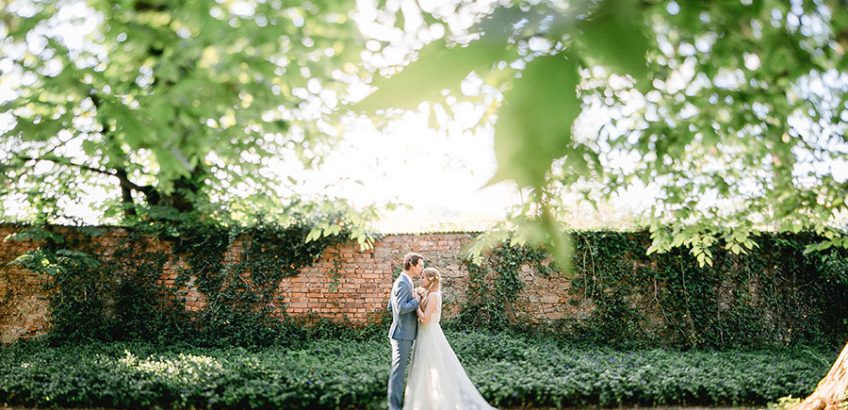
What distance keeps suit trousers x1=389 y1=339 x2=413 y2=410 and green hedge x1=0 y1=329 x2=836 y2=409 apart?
1.12 feet

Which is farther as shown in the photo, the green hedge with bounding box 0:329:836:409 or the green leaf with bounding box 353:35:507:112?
the green hedge with bounding box 0:329:836:409

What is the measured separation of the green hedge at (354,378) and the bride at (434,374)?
0.34 metres

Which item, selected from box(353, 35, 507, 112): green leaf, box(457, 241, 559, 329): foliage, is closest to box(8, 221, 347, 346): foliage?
box(457, 241, 559, 329): foliage

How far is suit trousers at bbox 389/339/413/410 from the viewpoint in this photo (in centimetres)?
523

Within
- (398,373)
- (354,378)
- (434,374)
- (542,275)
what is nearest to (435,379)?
(434,374)

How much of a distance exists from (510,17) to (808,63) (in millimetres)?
1075

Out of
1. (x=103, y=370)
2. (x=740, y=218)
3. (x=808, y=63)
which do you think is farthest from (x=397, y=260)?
(x=808, y=63)

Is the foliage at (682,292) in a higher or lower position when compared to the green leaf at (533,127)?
lower

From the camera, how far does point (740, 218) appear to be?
4648 millimetres

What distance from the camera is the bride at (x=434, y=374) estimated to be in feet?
17.7

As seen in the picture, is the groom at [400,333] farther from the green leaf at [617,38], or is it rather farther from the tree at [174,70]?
the green leaf at [617,38]

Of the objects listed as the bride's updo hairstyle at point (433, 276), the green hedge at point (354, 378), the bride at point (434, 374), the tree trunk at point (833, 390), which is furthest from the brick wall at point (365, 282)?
the tree trunk at point (833, 390)

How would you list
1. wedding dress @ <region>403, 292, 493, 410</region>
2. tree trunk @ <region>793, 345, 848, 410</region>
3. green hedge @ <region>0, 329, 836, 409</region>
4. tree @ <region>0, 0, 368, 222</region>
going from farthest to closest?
1. green hedge @ <region>0, 329, 836, 409</region>
2. wedding dress @ <region>403, 292, 493, 410</region>
3. tree trunk @ <region>793, 345, 848, 410</region>
4. tree @ <region>0, 0, 368, 222</region>

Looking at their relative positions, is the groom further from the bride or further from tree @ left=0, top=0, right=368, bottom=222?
tree @ left=0, top=0, right=368, bottom=222
